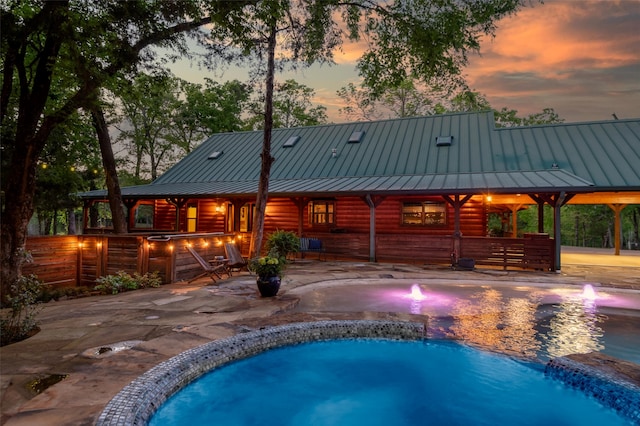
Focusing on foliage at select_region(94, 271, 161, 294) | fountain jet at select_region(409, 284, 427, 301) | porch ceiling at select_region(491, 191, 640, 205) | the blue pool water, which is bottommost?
the blue pool water

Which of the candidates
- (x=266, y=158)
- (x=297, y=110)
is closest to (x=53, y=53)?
(x=266, y=158)

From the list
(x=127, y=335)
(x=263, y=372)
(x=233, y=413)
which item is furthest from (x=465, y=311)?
(x=127, y=335)

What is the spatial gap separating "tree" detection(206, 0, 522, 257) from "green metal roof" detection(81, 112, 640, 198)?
4.29 meters

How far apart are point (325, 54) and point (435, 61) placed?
3.31 metres

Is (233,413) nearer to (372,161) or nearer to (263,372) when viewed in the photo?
(263,372)

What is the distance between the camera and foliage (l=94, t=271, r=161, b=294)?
8.83m

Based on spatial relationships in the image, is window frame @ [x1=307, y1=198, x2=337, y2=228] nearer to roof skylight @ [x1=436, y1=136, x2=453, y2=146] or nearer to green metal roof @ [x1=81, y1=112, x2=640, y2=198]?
green metal roof @ [x1=81, y1=112, x2=640, y2=198]

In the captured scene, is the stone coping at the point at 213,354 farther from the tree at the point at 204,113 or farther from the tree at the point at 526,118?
the tree at the point at 526,118

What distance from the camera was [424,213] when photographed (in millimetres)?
15656

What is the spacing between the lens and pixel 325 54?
11070mm

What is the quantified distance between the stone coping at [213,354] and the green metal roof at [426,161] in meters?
7.72

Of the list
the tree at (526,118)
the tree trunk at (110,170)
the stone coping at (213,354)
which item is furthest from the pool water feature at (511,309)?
the tree at (526,118)

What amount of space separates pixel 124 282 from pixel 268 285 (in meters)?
4.03

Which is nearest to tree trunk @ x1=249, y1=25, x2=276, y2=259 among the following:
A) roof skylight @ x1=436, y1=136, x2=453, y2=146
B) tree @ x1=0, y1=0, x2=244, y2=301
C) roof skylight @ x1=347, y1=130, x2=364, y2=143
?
tree @ x1=0, y1=0, x2=244, y2=301
